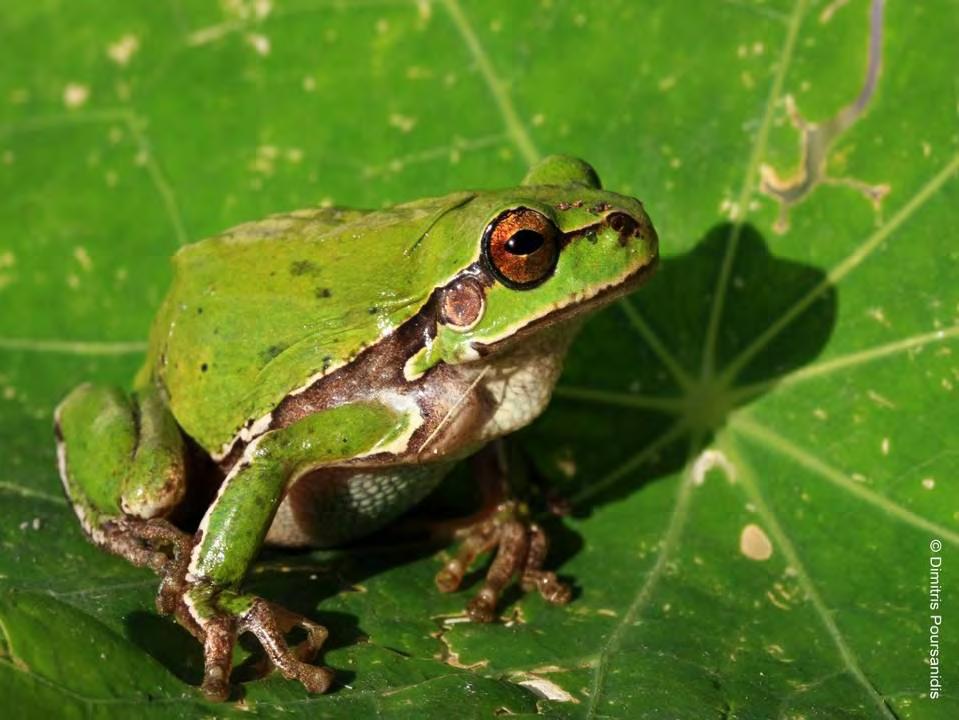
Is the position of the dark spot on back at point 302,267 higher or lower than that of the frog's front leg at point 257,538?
higher

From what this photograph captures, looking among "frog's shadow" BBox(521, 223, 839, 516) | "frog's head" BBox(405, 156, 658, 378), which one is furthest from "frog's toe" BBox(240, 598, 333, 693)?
"frog's shadow" BBox(521, 223, 839, 516)

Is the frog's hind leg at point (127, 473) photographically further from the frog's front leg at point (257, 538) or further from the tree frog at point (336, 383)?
the frog's front leg at point (257, 538)

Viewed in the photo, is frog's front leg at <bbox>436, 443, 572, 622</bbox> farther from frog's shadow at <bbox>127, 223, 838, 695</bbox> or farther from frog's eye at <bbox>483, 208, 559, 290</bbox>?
frog's eye at <bbox>483, 208, 559, 290</bbox>

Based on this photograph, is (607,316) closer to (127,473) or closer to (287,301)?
(287,301)

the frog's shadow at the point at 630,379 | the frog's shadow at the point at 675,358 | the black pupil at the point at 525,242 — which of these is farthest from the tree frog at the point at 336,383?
the frog's shadow at the point at 675,358

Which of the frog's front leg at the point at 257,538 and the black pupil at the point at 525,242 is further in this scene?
the black pupil at the point at 525,242

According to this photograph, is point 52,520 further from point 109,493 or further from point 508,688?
point 508,688

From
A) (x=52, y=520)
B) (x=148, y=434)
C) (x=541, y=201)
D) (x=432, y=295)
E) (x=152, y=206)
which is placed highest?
(x=152, y=206)

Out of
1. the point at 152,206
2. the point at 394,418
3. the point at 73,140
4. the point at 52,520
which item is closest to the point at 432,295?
the point at 394,418
